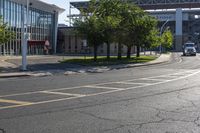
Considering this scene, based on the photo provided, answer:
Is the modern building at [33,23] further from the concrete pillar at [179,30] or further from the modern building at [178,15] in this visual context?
the concrete pillar at [179,30]

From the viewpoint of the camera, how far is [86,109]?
465 inches

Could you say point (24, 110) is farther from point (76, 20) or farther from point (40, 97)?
point (76, 20)

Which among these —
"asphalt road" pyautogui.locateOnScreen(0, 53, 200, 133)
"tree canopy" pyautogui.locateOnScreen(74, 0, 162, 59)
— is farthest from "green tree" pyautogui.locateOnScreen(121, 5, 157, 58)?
"asphalt road" pyautogui.locateOnScreen(0, 53, 200, 133)

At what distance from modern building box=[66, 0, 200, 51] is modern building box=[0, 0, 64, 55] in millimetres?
31931

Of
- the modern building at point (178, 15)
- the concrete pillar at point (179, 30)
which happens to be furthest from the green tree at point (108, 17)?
the concrete pillar at point (179, 30)

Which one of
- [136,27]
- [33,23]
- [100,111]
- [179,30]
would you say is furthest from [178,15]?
[100,111]

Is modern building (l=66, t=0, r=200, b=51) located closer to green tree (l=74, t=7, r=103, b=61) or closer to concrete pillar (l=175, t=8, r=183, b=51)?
concrete pillar (l=175, t=8, r=183, b=51)

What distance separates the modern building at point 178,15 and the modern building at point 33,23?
105 feet

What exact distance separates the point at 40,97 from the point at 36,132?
5.82 meters

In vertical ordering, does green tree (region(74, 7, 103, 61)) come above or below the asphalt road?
above

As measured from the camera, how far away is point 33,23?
72438 mm

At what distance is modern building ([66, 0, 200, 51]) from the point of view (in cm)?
11169

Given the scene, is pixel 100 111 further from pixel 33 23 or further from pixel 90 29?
pixel 33 23

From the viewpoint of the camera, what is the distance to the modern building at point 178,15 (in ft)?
366
